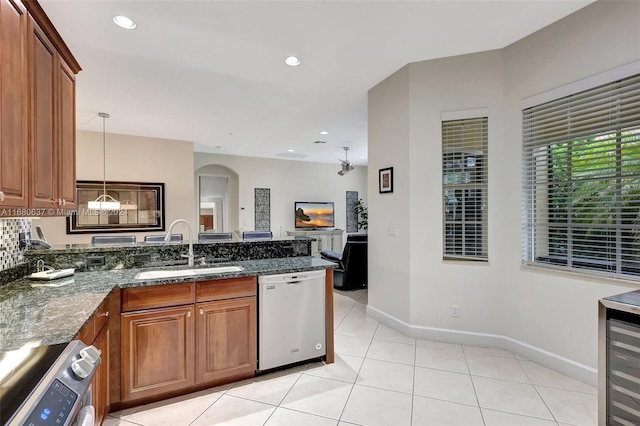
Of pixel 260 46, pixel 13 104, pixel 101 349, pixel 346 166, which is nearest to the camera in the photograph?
pixel 13 104

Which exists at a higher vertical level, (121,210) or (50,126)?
(50,126)

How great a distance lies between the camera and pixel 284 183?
829cm

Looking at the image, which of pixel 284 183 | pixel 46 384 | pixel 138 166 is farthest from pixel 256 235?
pixel 284 183

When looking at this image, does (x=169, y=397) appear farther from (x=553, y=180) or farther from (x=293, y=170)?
(x=293, y=170)

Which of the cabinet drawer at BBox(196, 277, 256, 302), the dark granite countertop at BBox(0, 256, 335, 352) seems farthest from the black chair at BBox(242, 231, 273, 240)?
the cabinet drawer at BBox(196, 277, 256, 302)

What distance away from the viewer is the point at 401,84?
→ 10.9ft

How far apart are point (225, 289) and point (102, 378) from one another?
0.89 metres

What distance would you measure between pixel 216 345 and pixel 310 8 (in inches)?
106

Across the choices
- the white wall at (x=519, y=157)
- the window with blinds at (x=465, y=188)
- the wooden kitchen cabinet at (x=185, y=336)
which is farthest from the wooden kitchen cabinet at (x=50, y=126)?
the white wall at (x=519, y=157)

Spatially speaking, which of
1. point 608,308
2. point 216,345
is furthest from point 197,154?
point 608,308

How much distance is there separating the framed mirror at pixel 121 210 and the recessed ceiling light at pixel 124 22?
3644 millimetres

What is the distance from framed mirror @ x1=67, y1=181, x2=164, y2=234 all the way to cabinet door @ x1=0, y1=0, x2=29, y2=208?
414 centimetres

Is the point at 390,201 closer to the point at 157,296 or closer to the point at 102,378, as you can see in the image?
the point at 157,296

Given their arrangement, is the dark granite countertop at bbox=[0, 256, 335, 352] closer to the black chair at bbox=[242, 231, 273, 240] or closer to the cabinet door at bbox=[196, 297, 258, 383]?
the cabinet door at bbox=[196, 297, 258, 383]
